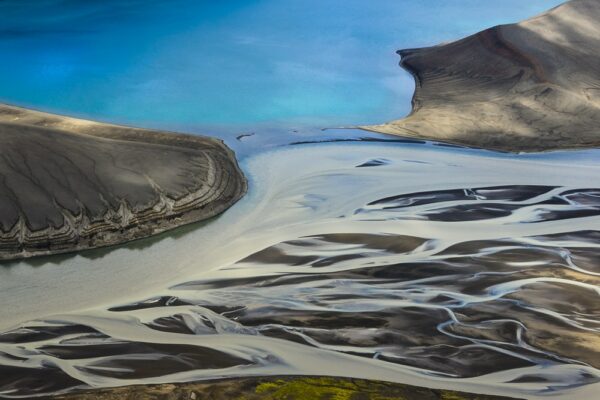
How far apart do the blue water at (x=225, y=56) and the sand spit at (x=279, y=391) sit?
2.55m

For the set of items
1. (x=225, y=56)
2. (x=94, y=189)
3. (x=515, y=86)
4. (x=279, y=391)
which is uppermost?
(x=225, y=56)

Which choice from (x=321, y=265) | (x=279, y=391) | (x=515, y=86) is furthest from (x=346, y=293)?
(x=515, y=86)

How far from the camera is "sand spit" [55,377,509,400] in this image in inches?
98.6

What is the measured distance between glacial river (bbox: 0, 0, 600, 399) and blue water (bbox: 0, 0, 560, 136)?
0.03 meters

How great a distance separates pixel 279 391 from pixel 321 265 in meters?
0.92

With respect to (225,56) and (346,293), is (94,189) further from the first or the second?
(225,56)

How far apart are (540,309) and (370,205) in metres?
1.17

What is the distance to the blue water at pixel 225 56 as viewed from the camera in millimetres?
5348

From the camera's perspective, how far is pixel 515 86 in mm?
5445

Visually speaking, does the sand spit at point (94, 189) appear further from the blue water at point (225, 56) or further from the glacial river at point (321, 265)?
the blue water at point (225, 56)

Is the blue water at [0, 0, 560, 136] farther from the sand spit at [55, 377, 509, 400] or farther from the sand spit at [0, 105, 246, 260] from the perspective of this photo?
the sand spit at [55, 377, 509, 400]

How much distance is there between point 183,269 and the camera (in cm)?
342

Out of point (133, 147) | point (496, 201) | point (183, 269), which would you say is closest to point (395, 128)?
point (496, 201)

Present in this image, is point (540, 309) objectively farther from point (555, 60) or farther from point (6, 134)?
point (555, 60)
